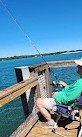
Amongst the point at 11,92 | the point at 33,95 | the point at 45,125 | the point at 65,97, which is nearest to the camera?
the point at 11,92

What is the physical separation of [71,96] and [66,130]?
0.74 m

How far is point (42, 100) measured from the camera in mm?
2715

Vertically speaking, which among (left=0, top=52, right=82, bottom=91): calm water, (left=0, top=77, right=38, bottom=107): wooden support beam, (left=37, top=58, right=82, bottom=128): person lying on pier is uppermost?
(left=0, top=77, right=38, bottom=107): wooden support beam

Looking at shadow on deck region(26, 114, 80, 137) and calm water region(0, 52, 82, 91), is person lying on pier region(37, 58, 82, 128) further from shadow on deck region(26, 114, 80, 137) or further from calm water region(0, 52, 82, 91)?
calm water region(0, 52, 82, 91)

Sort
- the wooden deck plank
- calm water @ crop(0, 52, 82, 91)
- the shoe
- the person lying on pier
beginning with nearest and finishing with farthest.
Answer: the person lying on pier
the wooden deck plank
the shoe
calm water @ crop(0, 52, 82, 91)

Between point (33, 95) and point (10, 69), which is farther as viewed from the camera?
point (10, 69)

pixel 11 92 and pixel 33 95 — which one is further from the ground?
pixel 11 92

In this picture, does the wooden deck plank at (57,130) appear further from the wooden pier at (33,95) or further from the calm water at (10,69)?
the calm water at (10,69)

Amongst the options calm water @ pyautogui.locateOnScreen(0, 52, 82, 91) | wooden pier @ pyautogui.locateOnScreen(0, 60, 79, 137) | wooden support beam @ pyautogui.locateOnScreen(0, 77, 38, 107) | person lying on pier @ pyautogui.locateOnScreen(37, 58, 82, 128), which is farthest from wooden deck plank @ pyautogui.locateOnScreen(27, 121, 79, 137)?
calm water @ pyautogui.locateOnScreen(0, 52, 82, 91)

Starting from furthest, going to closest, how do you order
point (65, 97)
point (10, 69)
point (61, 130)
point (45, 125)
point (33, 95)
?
point (10, 69) < point (33, 95) < point (45, 125) < point (61, 130) < point (65, 97)

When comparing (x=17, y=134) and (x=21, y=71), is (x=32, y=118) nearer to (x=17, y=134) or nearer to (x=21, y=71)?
(x=17, y=134)

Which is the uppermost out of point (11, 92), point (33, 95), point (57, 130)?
point (11, 92)

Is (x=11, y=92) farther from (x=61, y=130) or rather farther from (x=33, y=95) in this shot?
(x=61, y=130)

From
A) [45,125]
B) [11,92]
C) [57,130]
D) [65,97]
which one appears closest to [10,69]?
[45,125]
